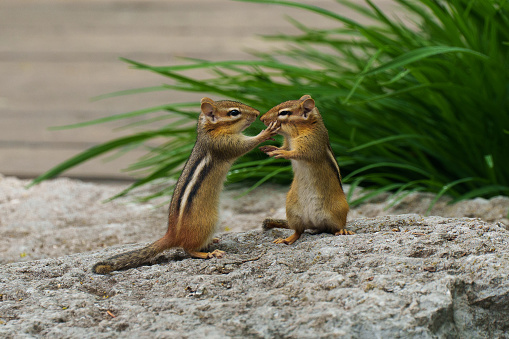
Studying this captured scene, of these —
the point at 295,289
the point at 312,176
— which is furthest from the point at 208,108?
the point at 295,289

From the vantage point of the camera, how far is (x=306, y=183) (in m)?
2.32

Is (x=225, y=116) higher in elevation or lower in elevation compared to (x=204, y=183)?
higher

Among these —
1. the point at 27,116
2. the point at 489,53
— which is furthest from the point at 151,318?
the point at 27,116

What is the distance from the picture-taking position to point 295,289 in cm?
186

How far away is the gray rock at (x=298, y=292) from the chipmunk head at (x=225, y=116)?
0.44 m

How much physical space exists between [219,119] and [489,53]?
5.04 feet

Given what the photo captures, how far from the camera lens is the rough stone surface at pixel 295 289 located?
168 cm

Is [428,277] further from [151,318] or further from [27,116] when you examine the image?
[27,116]

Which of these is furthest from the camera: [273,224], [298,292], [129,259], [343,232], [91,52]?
[91,52]

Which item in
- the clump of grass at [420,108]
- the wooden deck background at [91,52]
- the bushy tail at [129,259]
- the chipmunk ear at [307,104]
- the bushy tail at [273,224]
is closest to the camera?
the bushy tail at [129,259]

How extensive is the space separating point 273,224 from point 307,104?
0.54 m

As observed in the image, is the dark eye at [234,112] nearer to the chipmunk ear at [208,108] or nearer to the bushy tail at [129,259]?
the chipmunk ear at [208,108]

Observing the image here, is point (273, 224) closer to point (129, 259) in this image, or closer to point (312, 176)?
point (312, 176)

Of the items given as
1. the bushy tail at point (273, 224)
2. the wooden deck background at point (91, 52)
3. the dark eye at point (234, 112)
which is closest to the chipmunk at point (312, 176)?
the dark eye at point (234, 112)
